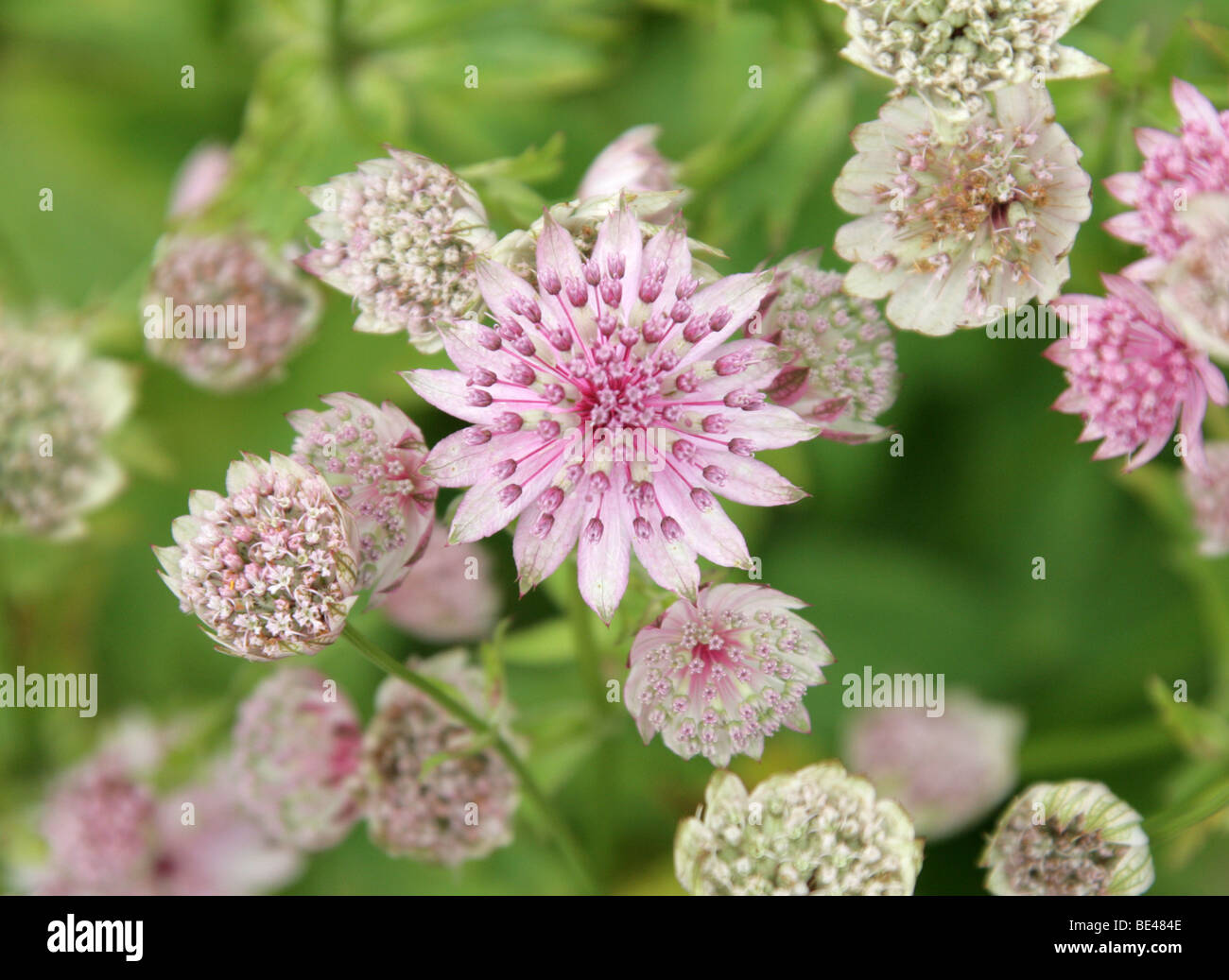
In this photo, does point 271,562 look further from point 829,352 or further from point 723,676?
point 829,352

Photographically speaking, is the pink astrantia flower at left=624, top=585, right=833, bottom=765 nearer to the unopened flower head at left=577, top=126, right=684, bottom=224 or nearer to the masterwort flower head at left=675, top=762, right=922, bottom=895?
the masterwort flower head at left=675, top=762, right=922, bottom=895

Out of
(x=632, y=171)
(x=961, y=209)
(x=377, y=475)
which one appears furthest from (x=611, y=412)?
(x=961, y=209)

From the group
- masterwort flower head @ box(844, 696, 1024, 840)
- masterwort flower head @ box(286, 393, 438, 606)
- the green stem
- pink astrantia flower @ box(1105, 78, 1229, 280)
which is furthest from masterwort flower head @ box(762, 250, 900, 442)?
masterwort flower head @ box(844, 696, 1024, 840)

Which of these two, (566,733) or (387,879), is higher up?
(566,733)

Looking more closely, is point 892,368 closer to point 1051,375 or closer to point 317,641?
point 317,641

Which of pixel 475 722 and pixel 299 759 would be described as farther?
pixel 299 759
